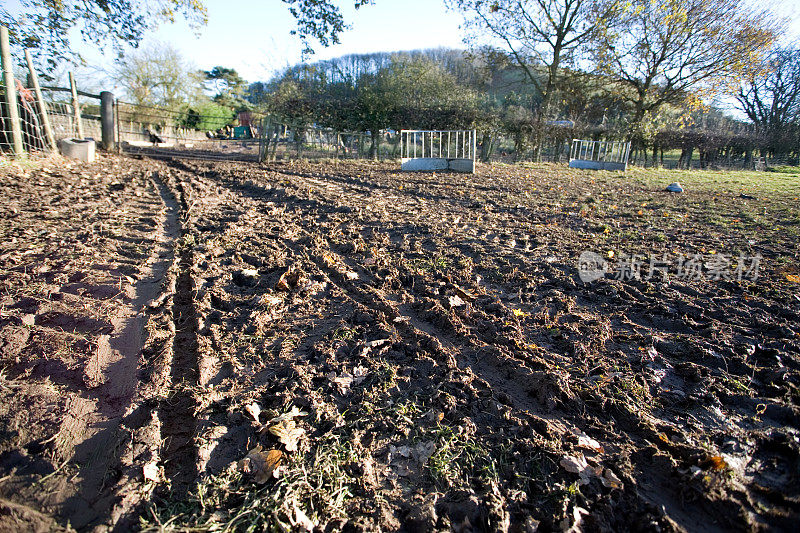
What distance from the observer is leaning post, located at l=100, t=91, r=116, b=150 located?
12.9m

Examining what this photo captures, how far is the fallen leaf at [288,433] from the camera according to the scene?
191cm

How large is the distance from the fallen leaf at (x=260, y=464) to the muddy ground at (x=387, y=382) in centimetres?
1

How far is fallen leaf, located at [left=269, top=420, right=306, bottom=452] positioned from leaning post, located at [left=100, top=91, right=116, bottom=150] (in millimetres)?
15266

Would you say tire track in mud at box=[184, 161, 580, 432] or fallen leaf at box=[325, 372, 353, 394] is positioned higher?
tire track in mud at box=[184, 161, 580, 432]

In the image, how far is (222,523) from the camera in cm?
155

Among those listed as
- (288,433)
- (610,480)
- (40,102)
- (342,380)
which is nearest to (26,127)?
(40,102)

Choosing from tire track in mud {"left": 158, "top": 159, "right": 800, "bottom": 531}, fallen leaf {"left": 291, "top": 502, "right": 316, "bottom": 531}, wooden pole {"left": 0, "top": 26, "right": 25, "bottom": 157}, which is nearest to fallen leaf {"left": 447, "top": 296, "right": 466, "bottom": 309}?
tire track in mud {"left": 158, "top": 159, "right": 800, "bottom": 531}

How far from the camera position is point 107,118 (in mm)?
13219

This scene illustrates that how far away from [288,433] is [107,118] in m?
15.6

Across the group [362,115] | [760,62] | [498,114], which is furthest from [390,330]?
[760,62]

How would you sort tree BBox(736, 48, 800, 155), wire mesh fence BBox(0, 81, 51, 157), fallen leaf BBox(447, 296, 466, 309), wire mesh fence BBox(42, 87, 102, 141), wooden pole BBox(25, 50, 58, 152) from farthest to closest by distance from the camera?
tree BBox(736, 48, 800, 155) < wire mesh fence BBox(42, 87, 102, 141) < wooden pole BBox(25, 50, 58, 152) < wire mesh fence BBox(0, 81, 51, 157) < fallen leaf BBox(447, 296, 466, 309)

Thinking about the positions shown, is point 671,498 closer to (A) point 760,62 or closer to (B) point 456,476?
(B) point 456,476

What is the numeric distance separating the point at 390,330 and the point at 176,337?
5.00 feet

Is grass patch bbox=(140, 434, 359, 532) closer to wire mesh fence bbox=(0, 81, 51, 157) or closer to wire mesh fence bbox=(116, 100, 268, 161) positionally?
wire mesh fence bbox=(0, 81, 51, 157)
